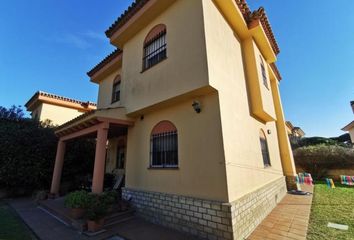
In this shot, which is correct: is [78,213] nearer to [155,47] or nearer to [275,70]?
[155,47]

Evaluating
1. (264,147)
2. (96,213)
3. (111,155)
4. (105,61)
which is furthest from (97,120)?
(264,147)

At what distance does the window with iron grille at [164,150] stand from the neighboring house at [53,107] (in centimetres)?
1554

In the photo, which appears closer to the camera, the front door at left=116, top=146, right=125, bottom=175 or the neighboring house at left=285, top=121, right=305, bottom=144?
the front door at left=116, top=146, right=125, bottom=175

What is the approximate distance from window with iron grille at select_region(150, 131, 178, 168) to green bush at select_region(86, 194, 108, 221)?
2282mm

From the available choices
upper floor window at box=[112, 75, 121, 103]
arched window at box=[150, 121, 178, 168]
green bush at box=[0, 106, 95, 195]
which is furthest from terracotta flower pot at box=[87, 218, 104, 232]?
green bush at box=[0, 106, 95, 195]

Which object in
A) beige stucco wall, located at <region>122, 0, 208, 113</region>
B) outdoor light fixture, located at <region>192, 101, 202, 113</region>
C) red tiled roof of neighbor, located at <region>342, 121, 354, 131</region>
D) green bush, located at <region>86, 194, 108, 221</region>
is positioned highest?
red tiled roof of neighbor, located at <region>342, 121, 354, 131</region>

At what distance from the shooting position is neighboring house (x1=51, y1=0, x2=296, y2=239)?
5375mm

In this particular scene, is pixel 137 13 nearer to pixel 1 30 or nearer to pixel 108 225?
pixel 108 225

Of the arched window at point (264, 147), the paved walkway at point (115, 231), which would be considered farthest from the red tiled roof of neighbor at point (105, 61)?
the arched window at point (264, 147)

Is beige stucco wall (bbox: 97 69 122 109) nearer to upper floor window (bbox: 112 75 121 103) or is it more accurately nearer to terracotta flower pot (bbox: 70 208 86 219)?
upper floor window (bbox: 112 75 121 103)

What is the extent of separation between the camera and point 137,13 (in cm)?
797

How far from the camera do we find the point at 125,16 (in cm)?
837

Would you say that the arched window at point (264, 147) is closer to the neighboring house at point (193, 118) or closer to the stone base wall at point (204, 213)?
the neighboring house at point (193, 118)

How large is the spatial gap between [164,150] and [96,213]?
10.6ft
